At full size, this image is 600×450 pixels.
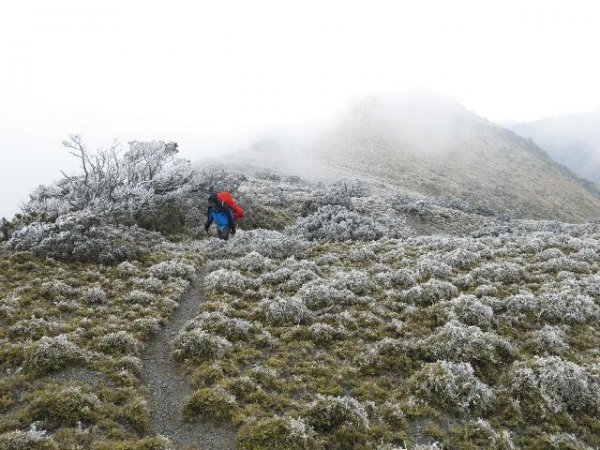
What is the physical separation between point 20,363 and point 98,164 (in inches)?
933

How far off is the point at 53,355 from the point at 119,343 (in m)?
1.84

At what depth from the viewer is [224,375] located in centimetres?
1248

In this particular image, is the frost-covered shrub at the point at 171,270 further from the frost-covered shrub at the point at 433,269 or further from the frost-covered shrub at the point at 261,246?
the frost-covered shrub at the point at 433,269

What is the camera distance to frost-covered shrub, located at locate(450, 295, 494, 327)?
15.8m

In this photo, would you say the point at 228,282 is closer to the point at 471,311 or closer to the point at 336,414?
the point at 336,414

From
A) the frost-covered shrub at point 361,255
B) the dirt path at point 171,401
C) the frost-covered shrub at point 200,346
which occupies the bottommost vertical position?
the frost-covered shrub at point 361,255

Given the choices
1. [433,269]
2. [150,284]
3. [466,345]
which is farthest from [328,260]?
[466,345]

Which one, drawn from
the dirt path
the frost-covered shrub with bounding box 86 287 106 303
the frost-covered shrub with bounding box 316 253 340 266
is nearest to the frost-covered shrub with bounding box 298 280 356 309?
the dirt path

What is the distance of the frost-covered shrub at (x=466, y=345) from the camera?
13.5m

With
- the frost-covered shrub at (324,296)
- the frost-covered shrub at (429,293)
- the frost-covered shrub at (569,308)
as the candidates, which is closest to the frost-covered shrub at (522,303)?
the frost-covered shrub at (569,308)

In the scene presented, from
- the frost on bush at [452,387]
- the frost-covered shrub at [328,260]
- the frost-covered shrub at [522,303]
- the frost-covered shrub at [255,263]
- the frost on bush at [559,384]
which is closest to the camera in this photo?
the frost on bush at [452,387]

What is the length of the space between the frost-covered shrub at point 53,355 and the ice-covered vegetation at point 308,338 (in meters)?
0.05

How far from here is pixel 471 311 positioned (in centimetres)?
1614

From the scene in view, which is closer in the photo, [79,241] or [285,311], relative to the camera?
[285,311]
